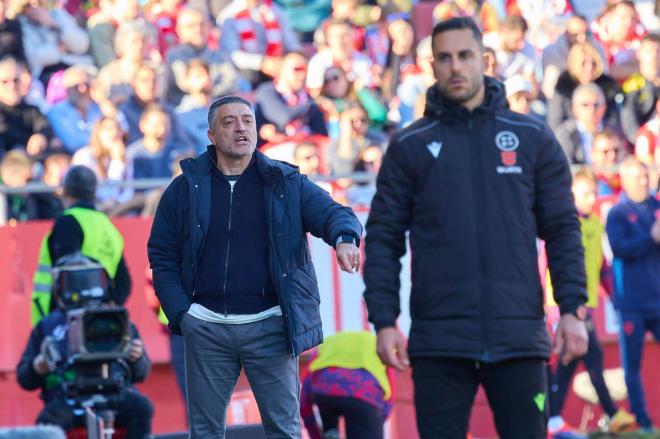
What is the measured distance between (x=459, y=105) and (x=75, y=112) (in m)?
9.07

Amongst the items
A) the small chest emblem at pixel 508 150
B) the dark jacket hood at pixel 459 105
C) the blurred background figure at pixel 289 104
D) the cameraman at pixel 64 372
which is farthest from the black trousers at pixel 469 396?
the blurred background figure at pixel 289 104

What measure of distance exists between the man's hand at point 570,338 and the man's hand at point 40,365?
4087mm

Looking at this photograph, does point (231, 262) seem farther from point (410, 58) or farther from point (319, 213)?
point (410, 58)

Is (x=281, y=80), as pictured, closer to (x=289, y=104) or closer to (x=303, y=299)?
(x=289, y=104)

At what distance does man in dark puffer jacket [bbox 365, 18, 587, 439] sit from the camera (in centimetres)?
635

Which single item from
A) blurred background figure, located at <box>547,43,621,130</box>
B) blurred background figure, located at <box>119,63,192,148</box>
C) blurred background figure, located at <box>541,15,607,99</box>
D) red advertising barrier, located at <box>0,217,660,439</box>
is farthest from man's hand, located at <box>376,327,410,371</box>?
blurred background figure, located at <box>541,15,607,99</box>

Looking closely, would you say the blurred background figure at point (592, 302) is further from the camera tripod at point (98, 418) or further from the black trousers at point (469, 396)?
the black trousers at point (469, 396)

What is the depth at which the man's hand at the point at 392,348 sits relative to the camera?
6348 millimetres

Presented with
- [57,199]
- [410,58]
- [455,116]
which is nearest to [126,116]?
[57,199]

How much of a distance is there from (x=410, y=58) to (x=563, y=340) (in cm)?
1145

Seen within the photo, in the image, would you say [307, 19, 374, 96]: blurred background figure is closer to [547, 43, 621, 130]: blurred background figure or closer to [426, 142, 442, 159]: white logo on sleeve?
[547, 43, 621, 130]: blurred background figure

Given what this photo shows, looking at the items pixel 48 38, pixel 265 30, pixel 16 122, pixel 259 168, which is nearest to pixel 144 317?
pixel 16 122

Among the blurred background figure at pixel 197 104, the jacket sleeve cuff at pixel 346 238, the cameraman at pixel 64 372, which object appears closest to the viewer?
the jacket sleeve cuff at pixel 346 238

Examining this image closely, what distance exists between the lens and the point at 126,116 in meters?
15.2
